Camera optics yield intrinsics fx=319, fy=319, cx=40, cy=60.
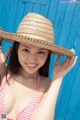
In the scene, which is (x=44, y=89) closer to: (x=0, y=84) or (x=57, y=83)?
(x=57, y=83)

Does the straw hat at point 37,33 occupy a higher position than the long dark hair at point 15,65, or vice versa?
the straw hat at point 37,33

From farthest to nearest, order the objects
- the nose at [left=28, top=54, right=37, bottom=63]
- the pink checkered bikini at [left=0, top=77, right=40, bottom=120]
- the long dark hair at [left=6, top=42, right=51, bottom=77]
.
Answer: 1. the long dark hair at [left=6, top=42, right=51, bottom=77]
2. the pink checkered bikini at [left=0, top=77, right=40, bottom=120]
3. the nose at [left=28, top=54, right=37, bottom=63]

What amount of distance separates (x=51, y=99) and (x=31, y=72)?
0.80 ft

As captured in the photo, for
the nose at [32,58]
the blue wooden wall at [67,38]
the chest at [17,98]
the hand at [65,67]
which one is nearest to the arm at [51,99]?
the hand at [65,67]

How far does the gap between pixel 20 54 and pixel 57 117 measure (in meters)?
1.62

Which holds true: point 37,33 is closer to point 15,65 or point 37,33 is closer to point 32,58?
point 32,58

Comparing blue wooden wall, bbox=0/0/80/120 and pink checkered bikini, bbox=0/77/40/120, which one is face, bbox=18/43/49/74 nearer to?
pink checkered bikini, bbox=0/77/40/120

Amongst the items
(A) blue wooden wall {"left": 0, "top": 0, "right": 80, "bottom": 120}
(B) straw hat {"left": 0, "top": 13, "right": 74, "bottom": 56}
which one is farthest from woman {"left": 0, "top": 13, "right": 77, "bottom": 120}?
(A) blue wooden wall {"left": 0, "top": 0, "right": 80, "bottom": 120}

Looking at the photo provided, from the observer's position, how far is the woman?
2.27 meters

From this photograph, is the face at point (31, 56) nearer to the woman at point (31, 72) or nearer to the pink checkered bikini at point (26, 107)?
A: the woman at point (31, 72)

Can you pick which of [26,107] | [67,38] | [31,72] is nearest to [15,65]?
[31,72]

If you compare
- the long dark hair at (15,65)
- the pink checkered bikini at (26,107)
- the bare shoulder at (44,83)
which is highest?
the long dark hair at (15,65)

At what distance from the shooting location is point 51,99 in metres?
2.32

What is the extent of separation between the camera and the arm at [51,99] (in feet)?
7.54
